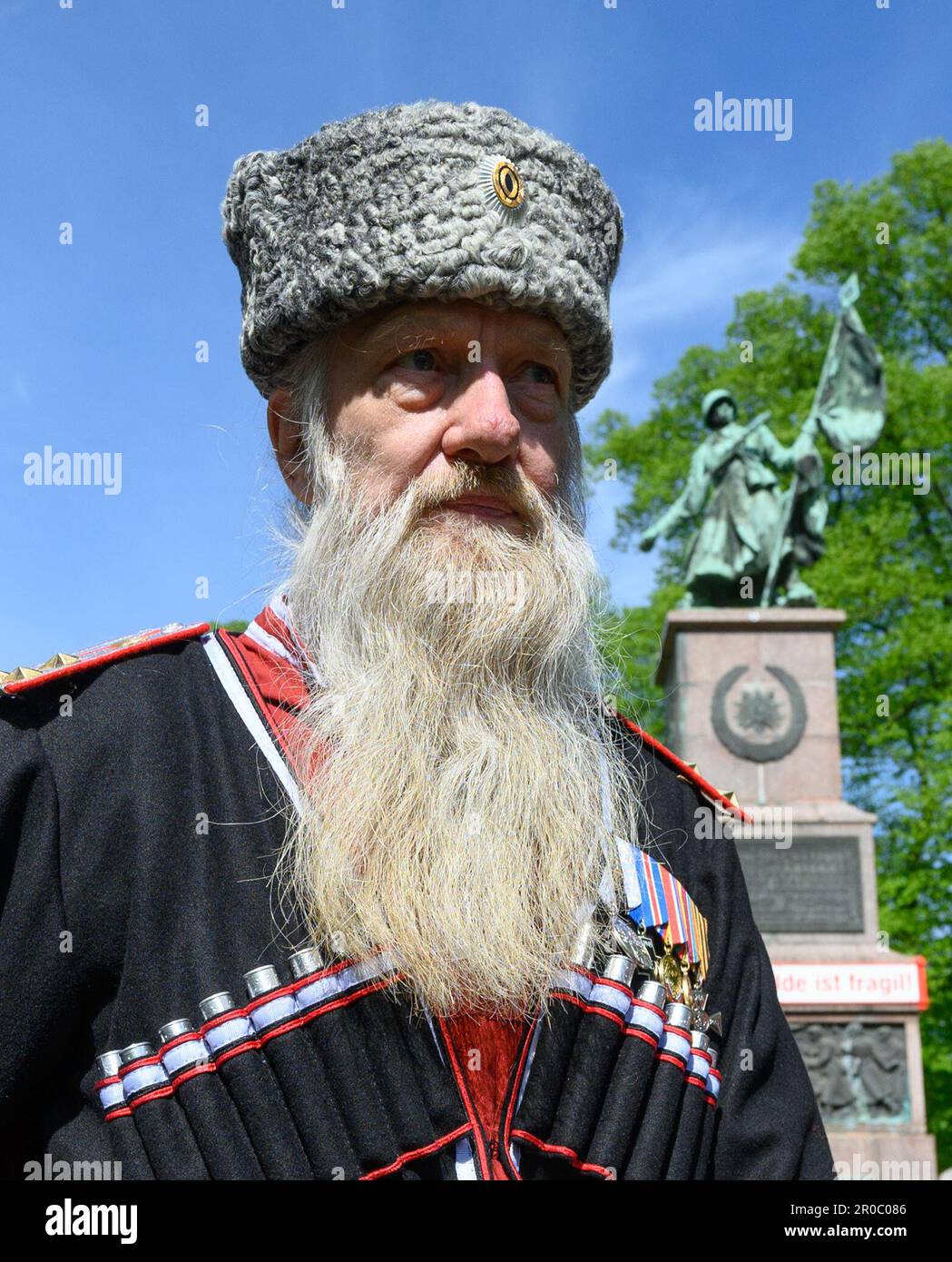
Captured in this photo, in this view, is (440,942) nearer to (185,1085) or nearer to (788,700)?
(185,1085)

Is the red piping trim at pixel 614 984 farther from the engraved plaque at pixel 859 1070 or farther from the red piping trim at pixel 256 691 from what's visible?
the engraved plaque at pixel 859 1070

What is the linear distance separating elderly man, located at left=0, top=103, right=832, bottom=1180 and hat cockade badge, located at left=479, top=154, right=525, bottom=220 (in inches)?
0.4

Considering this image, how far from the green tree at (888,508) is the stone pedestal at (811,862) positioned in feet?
11.8

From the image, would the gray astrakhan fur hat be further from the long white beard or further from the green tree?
the green tree

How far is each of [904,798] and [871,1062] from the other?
7.99 metres

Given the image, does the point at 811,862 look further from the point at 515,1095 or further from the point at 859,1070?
the point at 515,1095

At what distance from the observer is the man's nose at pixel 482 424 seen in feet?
7.14

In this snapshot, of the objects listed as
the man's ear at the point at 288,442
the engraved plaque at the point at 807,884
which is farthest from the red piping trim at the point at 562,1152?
the engraved plaque at the point at 807,884

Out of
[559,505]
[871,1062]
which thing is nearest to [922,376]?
[871,1062]

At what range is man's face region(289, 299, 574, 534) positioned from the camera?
2207 mm

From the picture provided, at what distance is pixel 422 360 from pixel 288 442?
386 mm

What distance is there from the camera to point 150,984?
6.00ft

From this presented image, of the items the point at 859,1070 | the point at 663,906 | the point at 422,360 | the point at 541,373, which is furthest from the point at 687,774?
the point at 859,1070

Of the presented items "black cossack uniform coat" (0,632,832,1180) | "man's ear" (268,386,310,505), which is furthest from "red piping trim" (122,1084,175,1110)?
"man's ear" (268,386,310,505)
